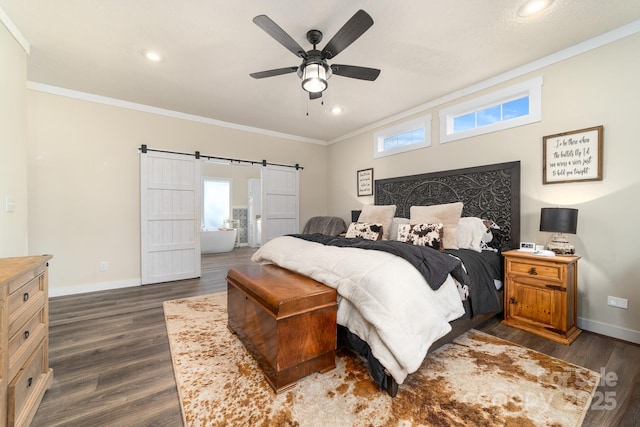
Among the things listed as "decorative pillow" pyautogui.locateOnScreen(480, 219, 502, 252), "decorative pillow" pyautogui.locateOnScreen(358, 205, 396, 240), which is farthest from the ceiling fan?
Answer: "decorative pillow" pyautogui.locateOnScreen(480, 219, 502, 252)

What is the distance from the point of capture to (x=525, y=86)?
9.72 feet

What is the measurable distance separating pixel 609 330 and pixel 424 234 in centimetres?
179

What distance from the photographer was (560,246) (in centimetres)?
253

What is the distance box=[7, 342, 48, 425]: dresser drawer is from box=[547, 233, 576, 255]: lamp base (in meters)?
3.98

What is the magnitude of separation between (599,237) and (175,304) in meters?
4.53

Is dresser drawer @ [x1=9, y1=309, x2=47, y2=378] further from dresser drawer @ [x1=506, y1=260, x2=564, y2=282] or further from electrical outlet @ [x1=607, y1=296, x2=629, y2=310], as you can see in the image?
electrical outlet @ [x1=607, y1=296, x2=629, y2=310]

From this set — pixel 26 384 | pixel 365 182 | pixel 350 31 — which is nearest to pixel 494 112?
pixel 365 182

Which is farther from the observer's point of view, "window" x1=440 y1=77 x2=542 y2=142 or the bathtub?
the bathtub

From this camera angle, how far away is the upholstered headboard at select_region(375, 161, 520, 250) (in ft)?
9.93

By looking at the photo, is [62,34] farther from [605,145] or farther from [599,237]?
[599,237]

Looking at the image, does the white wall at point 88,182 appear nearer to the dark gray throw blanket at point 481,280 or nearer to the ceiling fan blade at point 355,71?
the ceiling fan blade at point 355,71

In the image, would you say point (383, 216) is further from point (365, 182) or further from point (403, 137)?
point (403, 137)

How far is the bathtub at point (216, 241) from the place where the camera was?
22.5 ft

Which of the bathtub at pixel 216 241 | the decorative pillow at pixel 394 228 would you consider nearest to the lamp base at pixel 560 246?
the decorative pillow at pixel 394 228
